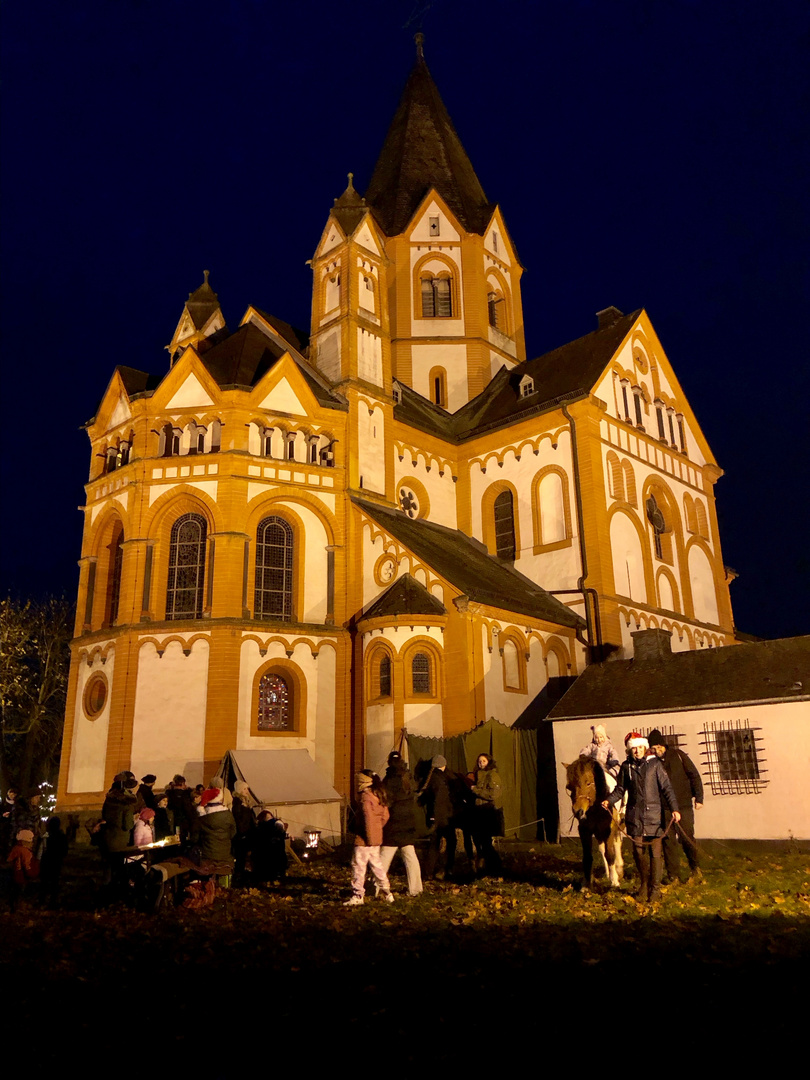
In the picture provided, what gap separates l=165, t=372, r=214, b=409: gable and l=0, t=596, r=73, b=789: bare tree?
17577 mm

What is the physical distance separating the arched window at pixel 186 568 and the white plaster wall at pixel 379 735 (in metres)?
6.12

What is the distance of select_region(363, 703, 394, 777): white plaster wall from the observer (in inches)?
1037

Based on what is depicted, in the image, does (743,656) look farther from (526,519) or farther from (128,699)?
(128,699)

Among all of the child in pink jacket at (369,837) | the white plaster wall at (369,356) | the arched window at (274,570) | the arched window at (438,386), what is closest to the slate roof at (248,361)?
the white plaster wall at (369,356)

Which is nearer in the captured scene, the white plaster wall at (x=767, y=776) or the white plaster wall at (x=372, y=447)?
the white plaster wall at (x=767, y=776)

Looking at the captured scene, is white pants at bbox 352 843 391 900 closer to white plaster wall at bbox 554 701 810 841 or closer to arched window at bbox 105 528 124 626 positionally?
white plaster wall at bbox 554 701 810 841

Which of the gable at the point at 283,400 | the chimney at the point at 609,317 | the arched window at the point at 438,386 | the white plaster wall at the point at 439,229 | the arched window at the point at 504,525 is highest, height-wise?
the white plaster wall at the point at 439,229

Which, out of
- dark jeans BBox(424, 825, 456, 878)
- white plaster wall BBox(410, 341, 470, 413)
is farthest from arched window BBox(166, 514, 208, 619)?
white plaster wall BBox(410, 341, 470, 413)

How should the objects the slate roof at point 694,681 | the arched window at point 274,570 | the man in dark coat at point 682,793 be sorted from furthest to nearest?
the arched window at point 274,570 → the slate roof at point 694,681 → the man in dark coat at point 682,793

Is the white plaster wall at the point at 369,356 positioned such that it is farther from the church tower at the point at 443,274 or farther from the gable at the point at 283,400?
the church tower at the point at 443,274

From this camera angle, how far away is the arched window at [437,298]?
43.5m

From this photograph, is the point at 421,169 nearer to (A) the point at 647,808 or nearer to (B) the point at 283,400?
(B) the point at 283,400

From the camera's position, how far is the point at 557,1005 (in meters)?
6.69

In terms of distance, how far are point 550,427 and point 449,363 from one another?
880 cm
